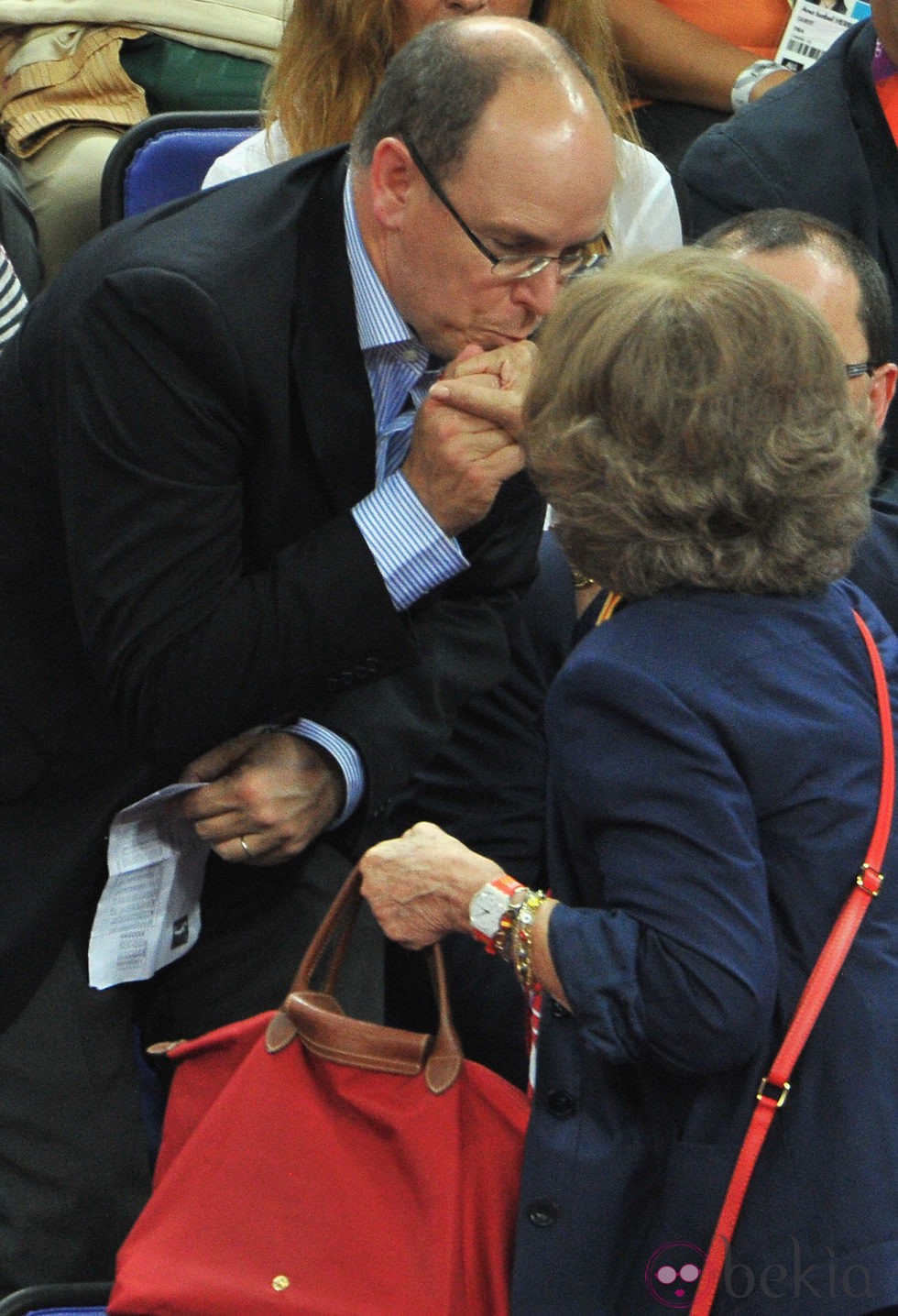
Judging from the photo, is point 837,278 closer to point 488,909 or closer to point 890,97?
point 890,97

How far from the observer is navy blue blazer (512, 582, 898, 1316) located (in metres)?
1.26

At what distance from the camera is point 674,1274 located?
137 cm

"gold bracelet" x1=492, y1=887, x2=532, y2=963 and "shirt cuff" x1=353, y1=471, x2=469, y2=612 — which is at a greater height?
"shirt cuff" x1=353, y1=471, x2=469, y2=612

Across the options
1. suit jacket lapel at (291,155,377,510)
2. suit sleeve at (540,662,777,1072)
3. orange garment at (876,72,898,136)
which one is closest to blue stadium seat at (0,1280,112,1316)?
suit sleeve at (540,662,777,1072)

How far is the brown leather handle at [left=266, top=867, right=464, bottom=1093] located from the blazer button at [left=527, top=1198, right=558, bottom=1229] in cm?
15

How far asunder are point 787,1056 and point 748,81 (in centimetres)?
261

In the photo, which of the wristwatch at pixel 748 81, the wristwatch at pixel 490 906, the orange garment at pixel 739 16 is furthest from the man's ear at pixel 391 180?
the orange garment at pixel 739 16

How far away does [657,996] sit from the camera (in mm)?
1259

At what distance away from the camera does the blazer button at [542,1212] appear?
4.54ft

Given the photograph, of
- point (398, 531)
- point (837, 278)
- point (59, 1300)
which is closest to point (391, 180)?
point (398, 531)

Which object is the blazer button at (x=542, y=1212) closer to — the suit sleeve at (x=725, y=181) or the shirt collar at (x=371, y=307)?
the shirt collar at (x=371, y=307)

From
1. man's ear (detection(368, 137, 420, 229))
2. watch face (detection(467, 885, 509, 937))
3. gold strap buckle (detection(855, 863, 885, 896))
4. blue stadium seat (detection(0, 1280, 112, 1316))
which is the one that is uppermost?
man's ear (detection(368, 137, 420, 229))

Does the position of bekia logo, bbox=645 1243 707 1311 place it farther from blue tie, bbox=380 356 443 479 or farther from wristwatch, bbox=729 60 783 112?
wristwatch, bbox=729 60 783 112

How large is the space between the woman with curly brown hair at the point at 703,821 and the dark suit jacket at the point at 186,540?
1.50ft
